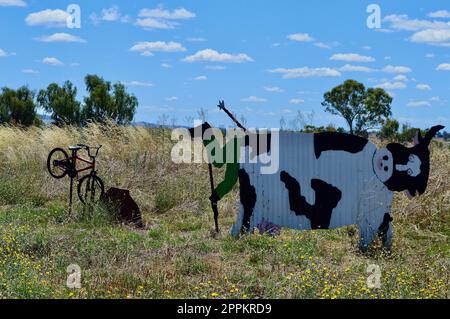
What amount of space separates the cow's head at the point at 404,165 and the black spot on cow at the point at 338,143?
24 centimetres

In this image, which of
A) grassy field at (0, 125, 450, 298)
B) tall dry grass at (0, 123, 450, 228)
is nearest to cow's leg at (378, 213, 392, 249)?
grassy field at (0, 125, 450, 298)

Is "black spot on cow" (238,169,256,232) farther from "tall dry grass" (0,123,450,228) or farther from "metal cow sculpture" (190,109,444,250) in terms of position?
"tall dry grass" (0,123,450,228)

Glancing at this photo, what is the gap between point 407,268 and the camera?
6117mm

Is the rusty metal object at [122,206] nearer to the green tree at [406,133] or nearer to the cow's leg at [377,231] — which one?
the cow's leg at [377,231]

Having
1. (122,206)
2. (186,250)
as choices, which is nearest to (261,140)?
(186,250)

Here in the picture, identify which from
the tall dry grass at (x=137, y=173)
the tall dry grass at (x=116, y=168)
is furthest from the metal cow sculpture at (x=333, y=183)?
the tall dry grass at (x=116, y=168)

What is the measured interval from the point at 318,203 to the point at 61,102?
20.3m

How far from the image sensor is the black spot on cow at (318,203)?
289 inches

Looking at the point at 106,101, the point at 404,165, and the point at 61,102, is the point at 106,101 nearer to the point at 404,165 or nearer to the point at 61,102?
the point at 61,102

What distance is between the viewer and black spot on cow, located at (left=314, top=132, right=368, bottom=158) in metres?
7.30

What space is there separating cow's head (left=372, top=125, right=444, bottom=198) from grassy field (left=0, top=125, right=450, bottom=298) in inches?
Answer: 29.8

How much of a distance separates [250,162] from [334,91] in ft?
43.5
